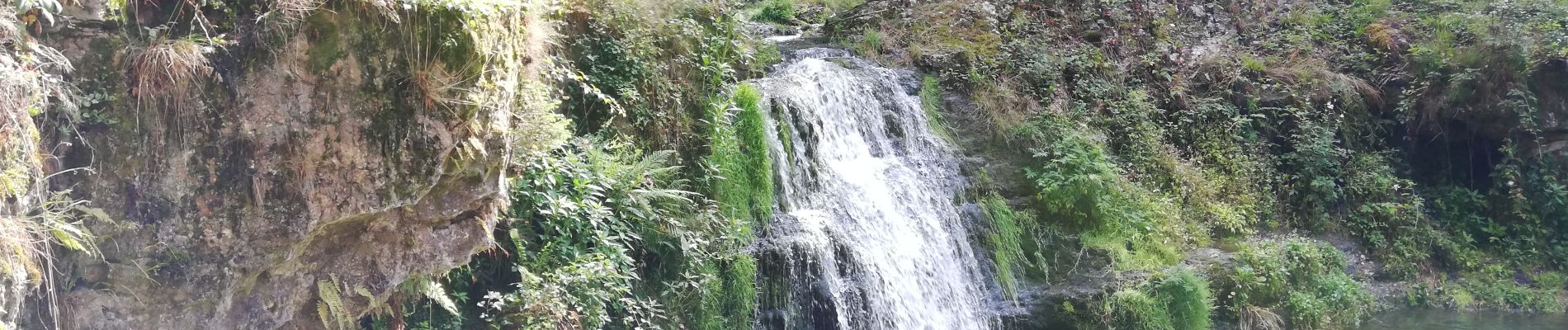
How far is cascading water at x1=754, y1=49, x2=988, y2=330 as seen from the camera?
7.03 metres

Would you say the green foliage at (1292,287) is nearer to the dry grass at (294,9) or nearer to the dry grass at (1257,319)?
the dry grass at (1257,319)

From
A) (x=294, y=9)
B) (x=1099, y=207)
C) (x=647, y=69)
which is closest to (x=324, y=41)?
(x=294, y=9)

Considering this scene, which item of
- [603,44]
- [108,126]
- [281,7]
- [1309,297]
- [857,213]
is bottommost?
[1309,297]

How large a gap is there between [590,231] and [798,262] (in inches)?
70.5

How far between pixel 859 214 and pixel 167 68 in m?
5.27

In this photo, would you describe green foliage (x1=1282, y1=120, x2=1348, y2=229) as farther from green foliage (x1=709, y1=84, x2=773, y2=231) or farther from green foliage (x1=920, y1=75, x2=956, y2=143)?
green foliage (x1=709, y1=84, x2=773, y2=231)

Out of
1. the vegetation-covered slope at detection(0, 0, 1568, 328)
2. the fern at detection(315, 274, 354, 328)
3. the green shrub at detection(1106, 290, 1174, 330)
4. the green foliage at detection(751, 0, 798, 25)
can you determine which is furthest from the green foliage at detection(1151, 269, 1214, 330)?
the green foliage at detection(751, 0, 798, 25)

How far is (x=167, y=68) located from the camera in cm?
394

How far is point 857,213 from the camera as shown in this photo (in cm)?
786

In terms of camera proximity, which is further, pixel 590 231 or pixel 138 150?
pixel 590 231

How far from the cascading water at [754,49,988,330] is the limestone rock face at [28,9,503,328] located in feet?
9.95

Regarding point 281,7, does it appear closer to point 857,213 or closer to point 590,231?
point 590,231

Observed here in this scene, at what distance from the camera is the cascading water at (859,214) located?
7031 mm

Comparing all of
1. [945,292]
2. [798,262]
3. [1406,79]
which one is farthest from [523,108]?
[1406,79]
